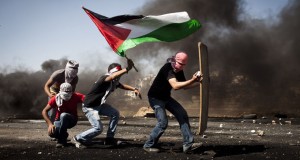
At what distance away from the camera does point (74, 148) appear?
729cm

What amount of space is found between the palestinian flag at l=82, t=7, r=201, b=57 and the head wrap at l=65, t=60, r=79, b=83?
2.92 ft

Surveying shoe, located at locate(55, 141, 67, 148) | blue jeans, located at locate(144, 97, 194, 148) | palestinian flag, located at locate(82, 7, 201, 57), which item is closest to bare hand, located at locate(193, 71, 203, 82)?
blue jeans, located at locate(144, 97, 194, 148)

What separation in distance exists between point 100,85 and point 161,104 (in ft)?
4.39

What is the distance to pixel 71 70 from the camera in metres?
7.96

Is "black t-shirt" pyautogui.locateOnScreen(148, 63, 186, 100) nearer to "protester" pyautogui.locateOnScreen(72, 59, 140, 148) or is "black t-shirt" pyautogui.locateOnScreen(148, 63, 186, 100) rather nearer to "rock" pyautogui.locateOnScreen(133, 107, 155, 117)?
"protester" pyautogui.locateOnScreen(72, 59, 140, 148)

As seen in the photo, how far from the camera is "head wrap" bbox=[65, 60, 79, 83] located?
314 inches

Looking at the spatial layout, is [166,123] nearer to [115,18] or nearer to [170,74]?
[170,74]

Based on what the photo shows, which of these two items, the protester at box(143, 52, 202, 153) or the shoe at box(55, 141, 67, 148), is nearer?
the protester at box(143, 52, 202, 153)

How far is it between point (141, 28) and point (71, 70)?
71.3 inches

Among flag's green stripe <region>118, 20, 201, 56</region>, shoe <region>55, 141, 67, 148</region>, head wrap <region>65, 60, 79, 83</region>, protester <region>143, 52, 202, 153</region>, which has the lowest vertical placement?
shoe <region>55, 141, 67, 148</region>

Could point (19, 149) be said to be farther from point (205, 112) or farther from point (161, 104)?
point (205, 112)

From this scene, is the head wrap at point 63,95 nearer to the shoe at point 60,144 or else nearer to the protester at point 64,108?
the protester at point 64,108

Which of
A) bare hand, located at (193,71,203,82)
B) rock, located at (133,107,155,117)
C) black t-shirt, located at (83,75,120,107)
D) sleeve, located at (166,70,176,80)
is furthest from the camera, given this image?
rock, located at (133,107,155,117)

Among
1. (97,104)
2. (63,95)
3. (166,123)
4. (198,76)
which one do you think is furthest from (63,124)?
(198,76)
